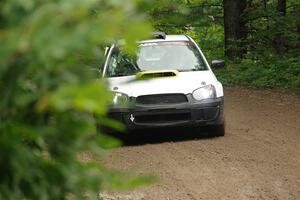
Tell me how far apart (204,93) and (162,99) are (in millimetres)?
689

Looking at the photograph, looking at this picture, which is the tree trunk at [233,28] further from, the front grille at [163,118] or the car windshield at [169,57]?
the front grille at [163,118]

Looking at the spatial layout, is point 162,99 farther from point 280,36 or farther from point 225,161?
point 280,36

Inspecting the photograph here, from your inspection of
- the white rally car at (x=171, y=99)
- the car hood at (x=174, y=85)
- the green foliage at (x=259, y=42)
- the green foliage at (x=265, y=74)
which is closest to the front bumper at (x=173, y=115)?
the white rally car at (x=171, y=99)

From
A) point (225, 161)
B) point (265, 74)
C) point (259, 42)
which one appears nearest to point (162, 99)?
point (225, 161)

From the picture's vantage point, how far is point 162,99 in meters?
8.93

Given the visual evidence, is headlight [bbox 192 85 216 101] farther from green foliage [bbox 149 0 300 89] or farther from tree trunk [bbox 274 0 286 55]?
tree trunk [bbox 274 0 286 55]

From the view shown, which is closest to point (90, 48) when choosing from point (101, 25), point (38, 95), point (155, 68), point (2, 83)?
point (101, 25)

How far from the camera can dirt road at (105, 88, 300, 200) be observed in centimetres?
654

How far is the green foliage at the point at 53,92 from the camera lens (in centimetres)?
129

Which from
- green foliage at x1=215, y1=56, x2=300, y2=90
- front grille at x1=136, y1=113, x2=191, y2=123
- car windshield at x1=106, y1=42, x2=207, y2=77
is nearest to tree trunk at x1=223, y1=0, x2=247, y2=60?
green foliage at x1=215, y1=56, x2=300, y2=90

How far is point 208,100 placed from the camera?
29.7ft

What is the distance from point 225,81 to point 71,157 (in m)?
17.5

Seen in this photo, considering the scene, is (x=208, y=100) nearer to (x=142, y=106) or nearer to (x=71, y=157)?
(x=142, y=106)

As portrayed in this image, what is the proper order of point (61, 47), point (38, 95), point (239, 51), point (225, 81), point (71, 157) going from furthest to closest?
point (239, 51)
point (225, 81)
point (71, 157)
point (38, 95)
point (61, 47)
